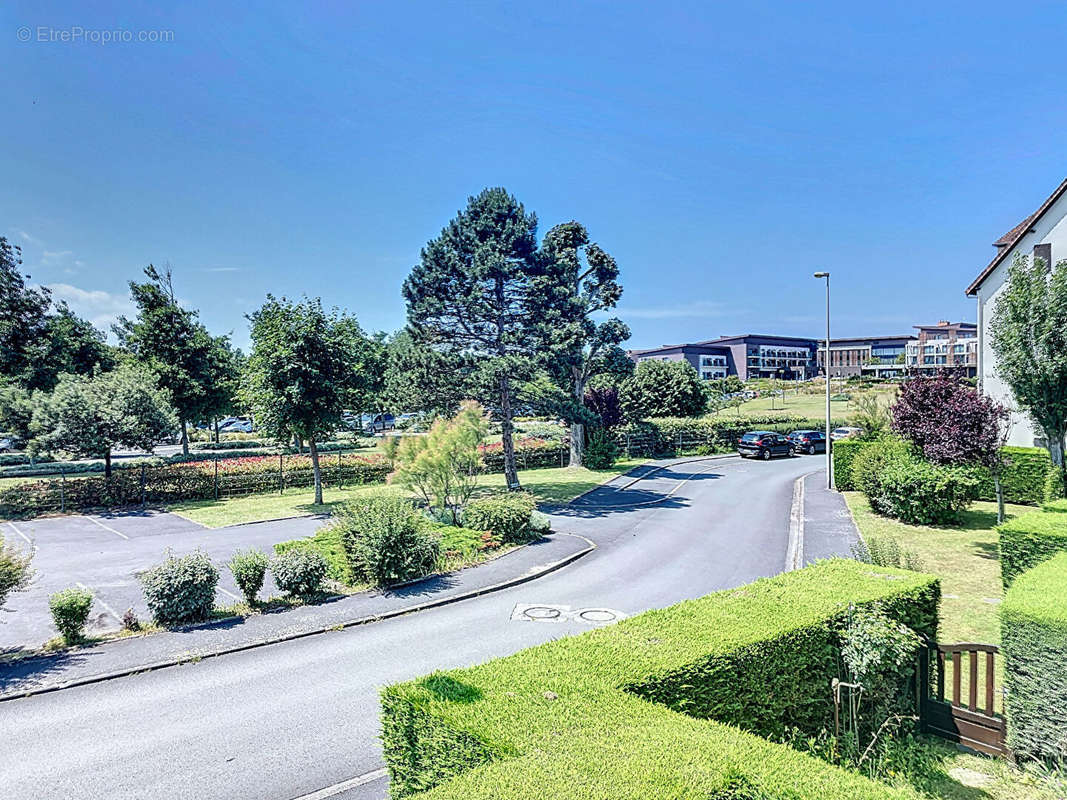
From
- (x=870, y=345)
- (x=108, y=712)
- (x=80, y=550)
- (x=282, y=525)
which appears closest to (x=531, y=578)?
(x=108, y=712)

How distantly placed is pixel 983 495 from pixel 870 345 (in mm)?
107397

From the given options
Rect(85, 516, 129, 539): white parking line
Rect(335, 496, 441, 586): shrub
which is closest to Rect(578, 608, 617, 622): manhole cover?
Rect(335, 496, 441, 586): shrub

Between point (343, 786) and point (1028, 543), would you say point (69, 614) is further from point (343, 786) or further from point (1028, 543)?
point (1028, 543)

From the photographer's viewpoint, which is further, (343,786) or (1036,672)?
(343,786)

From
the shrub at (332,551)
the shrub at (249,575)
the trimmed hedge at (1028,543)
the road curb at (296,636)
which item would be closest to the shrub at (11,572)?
the road curb at (296,636)

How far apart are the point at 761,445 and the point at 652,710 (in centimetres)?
3631

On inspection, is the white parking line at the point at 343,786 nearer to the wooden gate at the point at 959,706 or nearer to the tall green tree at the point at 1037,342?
the wooden gate at the point at 959,706

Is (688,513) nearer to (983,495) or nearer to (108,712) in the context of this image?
(983,495)

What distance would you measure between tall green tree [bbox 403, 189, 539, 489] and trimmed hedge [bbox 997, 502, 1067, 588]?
17625 millimetres

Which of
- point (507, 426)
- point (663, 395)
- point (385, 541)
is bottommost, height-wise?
point (385, 541)

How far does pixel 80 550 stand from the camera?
17.3 metres

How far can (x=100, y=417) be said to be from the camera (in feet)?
77.2

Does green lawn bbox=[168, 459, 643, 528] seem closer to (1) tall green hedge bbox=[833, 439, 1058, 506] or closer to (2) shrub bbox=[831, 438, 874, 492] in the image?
(2) shrub bbox=[831, 438, 874, 492]

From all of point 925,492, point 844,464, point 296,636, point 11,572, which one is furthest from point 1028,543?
point 11,572
